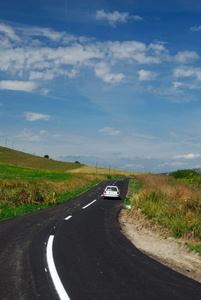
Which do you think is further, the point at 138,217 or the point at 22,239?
the point at 138,217

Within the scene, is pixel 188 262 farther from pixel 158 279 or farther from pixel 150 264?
pixel 158 279

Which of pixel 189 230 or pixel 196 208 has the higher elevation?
pixel 196 208

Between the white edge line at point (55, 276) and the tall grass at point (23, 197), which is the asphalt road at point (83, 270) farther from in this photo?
the tall grass at point (23, 197)

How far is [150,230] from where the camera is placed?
36.2ft

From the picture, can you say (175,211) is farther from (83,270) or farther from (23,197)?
(23,197)

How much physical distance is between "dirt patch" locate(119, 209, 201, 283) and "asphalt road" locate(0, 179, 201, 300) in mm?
425

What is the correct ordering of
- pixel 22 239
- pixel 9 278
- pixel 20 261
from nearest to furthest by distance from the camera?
Answer: pixel 9 278 < pixel 20 261 < pixel 22 239

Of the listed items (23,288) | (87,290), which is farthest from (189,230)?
(23,288)

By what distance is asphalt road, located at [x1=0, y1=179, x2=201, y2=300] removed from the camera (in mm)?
4844

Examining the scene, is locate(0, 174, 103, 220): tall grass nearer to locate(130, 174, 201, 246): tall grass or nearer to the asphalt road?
the asphalt road

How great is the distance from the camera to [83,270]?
6.00 meters

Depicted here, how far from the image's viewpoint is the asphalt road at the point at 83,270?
4844 mm

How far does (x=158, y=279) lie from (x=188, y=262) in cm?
203

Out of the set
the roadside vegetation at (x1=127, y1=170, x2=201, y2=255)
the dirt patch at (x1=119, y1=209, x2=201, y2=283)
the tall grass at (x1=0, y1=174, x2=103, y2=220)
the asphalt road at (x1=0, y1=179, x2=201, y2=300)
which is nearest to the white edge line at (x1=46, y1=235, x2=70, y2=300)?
the asphalt road at (x1=0, y1=179, x2=201, y2=300)
